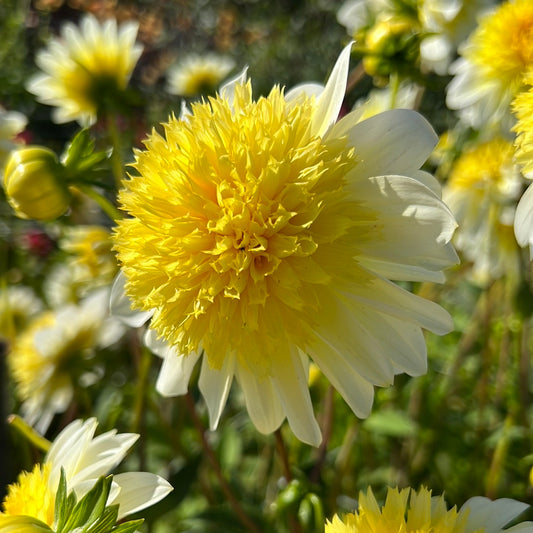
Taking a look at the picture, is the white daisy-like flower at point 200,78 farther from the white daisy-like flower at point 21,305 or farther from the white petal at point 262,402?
the white petal at point 262,402

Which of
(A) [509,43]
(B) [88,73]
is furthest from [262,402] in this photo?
(B) [88,73]

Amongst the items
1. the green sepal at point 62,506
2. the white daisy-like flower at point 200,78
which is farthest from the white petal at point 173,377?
the white daisy-like flower at point 200,78

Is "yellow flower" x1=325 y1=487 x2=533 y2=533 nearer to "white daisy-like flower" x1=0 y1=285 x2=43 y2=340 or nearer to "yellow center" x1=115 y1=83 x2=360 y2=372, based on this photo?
"yellow center" x1=115 y1=83 x2=360 y2=372

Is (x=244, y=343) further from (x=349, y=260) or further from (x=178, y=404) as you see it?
(x=178, y=404)

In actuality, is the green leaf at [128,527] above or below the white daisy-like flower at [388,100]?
above

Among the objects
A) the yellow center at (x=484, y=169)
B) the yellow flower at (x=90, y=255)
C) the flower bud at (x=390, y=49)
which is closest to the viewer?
the flower bud at (x=390, y=49)

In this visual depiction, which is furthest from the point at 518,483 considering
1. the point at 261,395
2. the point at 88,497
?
the point at 88,497
